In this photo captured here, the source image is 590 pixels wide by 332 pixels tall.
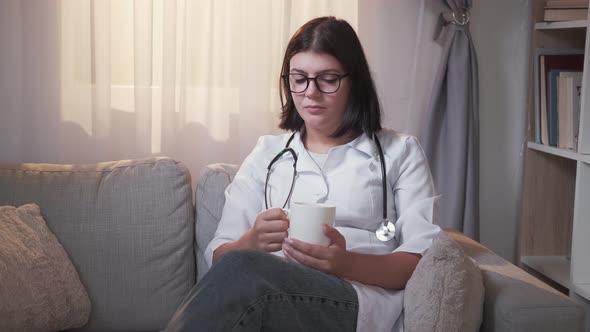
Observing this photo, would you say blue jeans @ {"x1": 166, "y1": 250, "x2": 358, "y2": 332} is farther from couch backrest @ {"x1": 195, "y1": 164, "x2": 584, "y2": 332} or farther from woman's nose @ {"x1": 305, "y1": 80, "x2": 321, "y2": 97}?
woman's nose @ {"x1": 305, "y1": 80, "x2": 321, "y2": 97}

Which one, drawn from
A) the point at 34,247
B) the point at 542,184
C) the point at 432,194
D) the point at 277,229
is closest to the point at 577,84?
the point at 542,184

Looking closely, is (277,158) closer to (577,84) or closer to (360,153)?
(360,153)

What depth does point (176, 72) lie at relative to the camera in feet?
8.31

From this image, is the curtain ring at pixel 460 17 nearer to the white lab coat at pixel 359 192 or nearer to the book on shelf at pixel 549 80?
the book on shelf at pixel 549 80

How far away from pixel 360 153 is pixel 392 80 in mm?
797

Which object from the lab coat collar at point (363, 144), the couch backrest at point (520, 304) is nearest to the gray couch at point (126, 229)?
the couch backrest at point (520, 304)

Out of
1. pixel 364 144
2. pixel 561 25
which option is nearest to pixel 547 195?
pixel 561 25

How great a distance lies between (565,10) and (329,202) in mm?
1218

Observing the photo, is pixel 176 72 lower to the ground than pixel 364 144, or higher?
higher

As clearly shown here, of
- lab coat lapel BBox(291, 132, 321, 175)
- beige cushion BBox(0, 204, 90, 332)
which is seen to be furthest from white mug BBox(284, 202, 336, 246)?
beige cushion BBox(0, 204, 90, 332)

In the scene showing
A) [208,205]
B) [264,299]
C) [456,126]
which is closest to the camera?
[264,299]

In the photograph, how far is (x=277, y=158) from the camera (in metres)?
2.03

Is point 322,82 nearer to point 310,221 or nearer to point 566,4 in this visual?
point 310,221

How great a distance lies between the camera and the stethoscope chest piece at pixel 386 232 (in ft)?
6.25
